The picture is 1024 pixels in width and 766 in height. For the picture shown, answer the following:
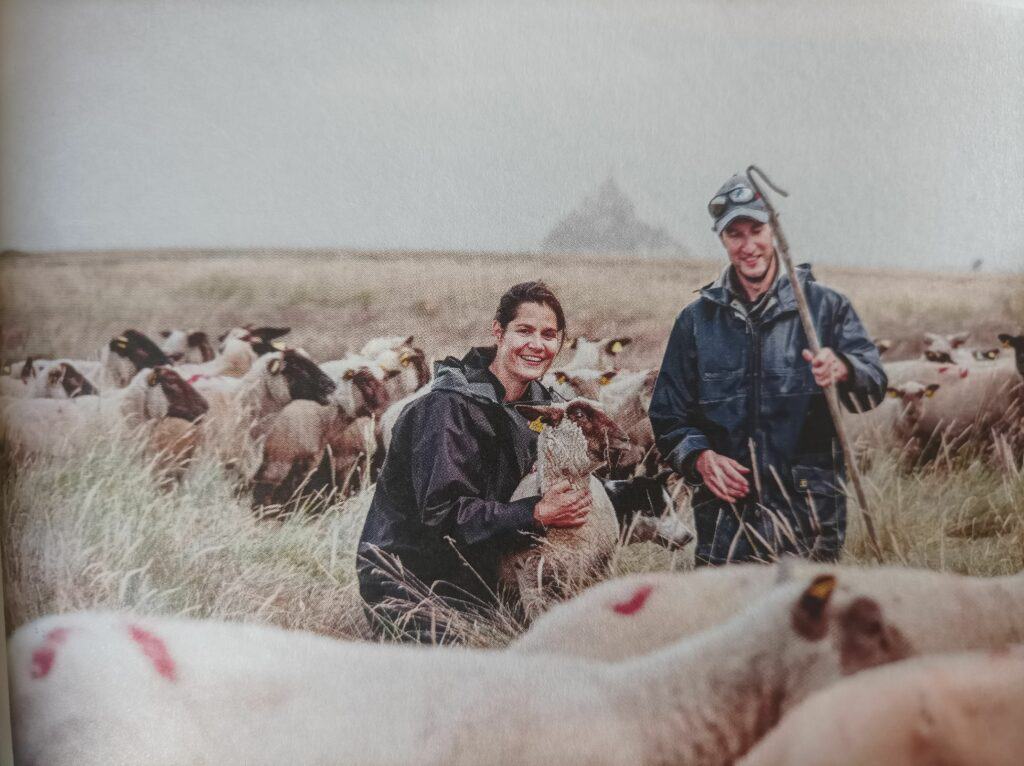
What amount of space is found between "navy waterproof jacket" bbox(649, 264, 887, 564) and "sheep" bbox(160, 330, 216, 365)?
1244 mm

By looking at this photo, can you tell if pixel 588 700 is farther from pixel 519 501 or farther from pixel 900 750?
pixel 900 750

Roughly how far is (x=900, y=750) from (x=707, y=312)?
1.25 metres

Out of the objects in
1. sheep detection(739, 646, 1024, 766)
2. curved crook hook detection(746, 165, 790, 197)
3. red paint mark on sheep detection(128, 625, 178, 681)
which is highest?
curved crook hook detection(746, 165, 790, 197)

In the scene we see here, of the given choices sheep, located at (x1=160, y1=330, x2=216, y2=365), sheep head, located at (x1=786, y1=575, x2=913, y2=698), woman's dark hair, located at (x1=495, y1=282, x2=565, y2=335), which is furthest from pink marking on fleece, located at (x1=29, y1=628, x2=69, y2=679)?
sheep head, located at (x1=786, y1=575, x2=913, y2=698)

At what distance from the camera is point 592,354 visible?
258 cm

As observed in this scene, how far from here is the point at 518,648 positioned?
8.16 ft

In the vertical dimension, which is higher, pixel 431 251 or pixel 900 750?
pixel 431 251

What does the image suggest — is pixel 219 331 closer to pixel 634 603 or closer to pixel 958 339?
pixel 634 603

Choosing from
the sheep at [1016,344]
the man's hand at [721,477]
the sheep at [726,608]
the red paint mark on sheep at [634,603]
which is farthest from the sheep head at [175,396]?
the sheep at [1016,344]

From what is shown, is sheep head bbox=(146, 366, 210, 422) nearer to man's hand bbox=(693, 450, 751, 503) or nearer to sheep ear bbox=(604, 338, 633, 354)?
sheep ear bbox=(604, 338, 633, 354)

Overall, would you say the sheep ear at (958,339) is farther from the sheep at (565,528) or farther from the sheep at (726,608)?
the sheep at (565,528)

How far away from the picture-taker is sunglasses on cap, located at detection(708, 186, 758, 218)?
2596 millimetres

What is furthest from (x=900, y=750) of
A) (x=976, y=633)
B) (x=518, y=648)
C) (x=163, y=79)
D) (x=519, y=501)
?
(x=163, y=79)

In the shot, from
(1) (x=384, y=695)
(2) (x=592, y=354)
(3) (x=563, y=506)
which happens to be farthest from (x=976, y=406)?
(1) (x=384, y=695)
